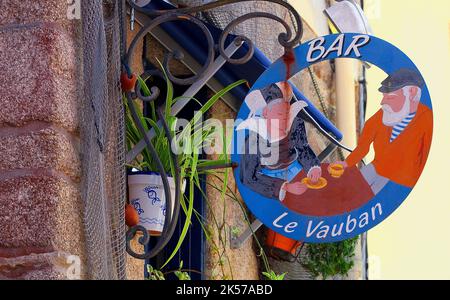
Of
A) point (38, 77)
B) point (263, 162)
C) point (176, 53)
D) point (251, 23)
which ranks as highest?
point (251, 23)

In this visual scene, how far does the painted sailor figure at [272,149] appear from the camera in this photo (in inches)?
179

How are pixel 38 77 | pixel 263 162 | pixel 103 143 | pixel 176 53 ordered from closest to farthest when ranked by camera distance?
pixel 38 77 → pixel 103 143 → pixel 176 53 → pixel 263 162

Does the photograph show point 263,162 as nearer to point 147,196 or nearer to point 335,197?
point 335,197

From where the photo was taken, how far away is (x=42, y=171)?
3957 mm

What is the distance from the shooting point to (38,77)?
13.2 ft

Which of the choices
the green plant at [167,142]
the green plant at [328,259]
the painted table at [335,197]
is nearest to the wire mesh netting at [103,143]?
the green plant at [167,142]

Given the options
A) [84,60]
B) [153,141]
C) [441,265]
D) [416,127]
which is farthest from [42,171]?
[441,265]

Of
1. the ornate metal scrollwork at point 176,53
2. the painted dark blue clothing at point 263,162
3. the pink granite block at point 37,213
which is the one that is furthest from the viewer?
the painted dark blue clothing at point 263,162

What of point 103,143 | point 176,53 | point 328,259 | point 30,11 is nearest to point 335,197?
point 176,53

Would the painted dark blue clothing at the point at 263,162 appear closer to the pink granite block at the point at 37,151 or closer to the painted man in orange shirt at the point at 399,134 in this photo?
the painted man in orange shirt at the point at 399,134

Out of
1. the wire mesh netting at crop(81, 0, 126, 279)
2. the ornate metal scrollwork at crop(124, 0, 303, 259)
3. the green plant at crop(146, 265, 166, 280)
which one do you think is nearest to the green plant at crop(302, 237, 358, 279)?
the green plant at crop(146, 265, 166, 280)

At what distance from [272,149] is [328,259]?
2341 mm
